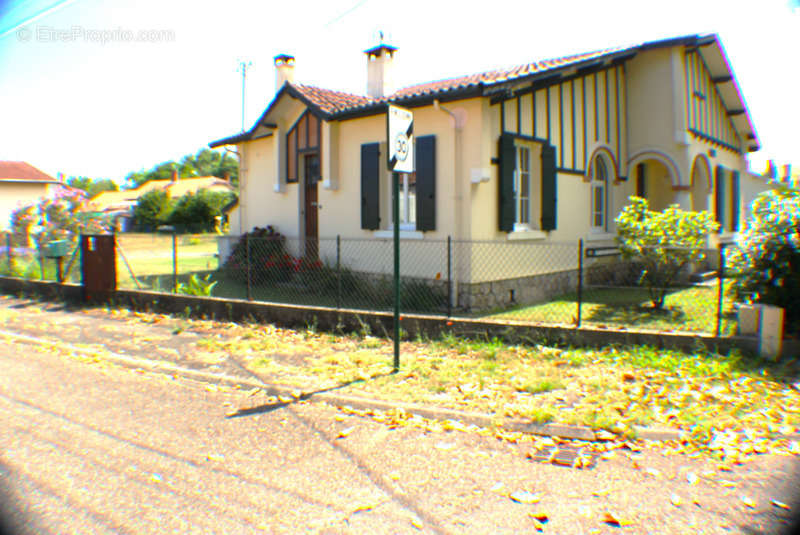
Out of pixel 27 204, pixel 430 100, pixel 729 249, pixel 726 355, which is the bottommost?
pixel 726 355

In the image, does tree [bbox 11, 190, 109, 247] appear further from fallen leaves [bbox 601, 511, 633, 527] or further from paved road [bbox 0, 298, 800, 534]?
fallen leaves [bbox 601, 511, 633, 527]

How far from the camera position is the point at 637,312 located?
8.94 metres

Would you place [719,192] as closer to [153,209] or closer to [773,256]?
[773,256]

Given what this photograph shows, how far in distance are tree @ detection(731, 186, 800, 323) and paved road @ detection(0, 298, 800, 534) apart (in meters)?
3.25

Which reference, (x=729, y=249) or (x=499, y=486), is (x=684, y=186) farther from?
(x=499, y=486)

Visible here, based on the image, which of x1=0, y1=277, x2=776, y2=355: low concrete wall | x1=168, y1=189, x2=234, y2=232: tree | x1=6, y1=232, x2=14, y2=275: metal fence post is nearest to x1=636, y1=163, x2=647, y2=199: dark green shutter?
x1=0, y1=277, x2=776, y2=355: low concrete wall

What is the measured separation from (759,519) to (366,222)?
882 cm

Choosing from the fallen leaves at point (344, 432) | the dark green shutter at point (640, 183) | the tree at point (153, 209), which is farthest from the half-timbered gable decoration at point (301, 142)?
the tree at point (153, 209)

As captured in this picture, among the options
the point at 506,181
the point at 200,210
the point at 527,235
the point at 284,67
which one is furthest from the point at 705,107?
the point at 200,210

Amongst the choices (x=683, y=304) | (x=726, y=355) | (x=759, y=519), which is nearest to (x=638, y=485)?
(x=759, y=519)

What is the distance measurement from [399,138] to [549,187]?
5.89 m

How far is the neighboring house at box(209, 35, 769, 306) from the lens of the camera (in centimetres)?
Answer: 965

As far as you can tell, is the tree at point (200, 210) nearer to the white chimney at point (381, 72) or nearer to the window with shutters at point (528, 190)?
the white chimney at point (381, 72)

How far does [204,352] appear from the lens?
284 inches
